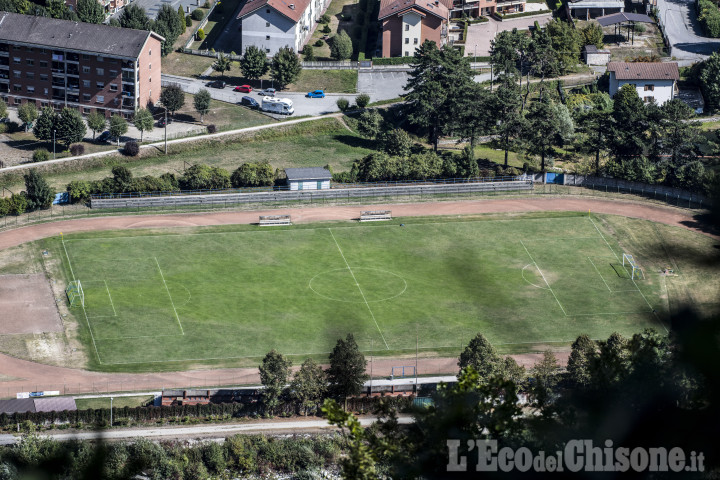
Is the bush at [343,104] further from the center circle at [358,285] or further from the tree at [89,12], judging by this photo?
the center circle at [358,285]

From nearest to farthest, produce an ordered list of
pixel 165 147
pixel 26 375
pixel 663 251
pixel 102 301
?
pixel 663 251, pixel 26 375, pixel 102 301, pixel 165 147

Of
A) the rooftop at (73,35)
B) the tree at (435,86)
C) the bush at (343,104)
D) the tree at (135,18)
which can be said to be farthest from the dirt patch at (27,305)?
the tree at (135,18)

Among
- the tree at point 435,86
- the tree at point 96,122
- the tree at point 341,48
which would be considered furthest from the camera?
the tree at point 341,48

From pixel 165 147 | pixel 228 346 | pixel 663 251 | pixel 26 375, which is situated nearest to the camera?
pixel 663 251

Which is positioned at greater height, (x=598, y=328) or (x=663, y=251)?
(x=663, y=251)

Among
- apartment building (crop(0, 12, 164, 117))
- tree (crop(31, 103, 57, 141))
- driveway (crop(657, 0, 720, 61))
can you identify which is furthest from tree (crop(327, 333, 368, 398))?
driveway (crop(657, 0, 720, 61))

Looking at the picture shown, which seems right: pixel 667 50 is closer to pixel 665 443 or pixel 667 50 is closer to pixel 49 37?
pixel 49 37

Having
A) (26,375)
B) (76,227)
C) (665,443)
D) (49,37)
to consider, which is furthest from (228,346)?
(665,443)

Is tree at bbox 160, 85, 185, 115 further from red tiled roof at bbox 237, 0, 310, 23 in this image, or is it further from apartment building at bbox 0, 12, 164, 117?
red tiled roof at bbox 237, 0, 310, 23
